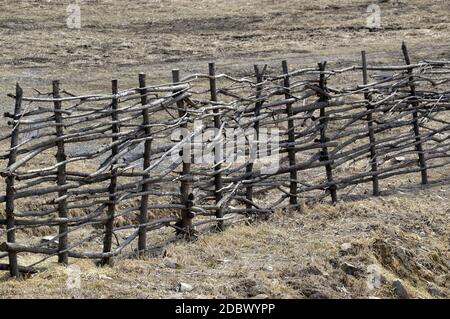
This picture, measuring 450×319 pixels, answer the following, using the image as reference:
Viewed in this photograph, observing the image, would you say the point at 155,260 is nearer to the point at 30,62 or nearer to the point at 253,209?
the point at 253,209

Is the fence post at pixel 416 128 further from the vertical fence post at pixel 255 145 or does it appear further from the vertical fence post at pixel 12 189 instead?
the vertical fence post at pixel 12 189

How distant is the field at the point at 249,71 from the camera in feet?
21.4

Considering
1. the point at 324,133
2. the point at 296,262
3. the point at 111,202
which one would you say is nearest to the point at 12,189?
the point at 111,202

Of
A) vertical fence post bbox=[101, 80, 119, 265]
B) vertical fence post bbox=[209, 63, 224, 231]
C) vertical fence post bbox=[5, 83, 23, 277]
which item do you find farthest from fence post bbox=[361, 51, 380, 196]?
vertical fence post bbox=[5, 83, 23, 277]

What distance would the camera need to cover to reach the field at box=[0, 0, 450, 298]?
21.4 ft

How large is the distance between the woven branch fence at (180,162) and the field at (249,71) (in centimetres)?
26

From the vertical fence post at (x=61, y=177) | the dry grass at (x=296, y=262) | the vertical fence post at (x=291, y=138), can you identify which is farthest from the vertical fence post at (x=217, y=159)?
the vertical fence post at (x=61, y=177)

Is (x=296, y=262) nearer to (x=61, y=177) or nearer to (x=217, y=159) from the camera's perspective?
(x=217, y=159)

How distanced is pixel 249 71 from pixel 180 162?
7319mm

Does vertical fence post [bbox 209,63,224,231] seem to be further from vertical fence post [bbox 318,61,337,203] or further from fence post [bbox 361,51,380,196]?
fence post [bbox 361,51,380,196]

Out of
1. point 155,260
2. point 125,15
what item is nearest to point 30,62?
point 125,15

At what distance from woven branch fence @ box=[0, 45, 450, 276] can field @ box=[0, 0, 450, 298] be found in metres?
0.26

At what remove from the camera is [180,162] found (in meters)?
7.84
